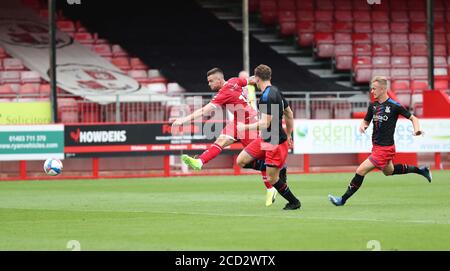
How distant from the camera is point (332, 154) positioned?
29203 millimetres

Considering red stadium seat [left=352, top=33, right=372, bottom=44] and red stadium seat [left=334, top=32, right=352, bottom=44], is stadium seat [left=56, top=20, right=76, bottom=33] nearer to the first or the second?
red stadium seat [left=334, top=32, right=352, bottom=44]

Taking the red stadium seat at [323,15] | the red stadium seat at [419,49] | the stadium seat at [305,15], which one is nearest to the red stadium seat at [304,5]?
the stadium seat at [305,15]

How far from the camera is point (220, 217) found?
15.7 meters

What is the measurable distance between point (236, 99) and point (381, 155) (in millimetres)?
2552

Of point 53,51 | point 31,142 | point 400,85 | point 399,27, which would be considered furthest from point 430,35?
point 31,142

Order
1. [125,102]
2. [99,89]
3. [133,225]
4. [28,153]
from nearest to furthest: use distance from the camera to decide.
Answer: [133,225] < [28,153] < [125,102] < [99,89]

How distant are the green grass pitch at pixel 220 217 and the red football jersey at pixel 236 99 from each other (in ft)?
4.59

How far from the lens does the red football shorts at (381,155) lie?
56.5ft

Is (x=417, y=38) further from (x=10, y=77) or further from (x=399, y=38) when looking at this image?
(x=10, y=77)

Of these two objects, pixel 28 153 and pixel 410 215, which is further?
pixel 28 153

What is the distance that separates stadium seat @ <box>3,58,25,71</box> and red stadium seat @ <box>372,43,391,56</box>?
37.3 feet
